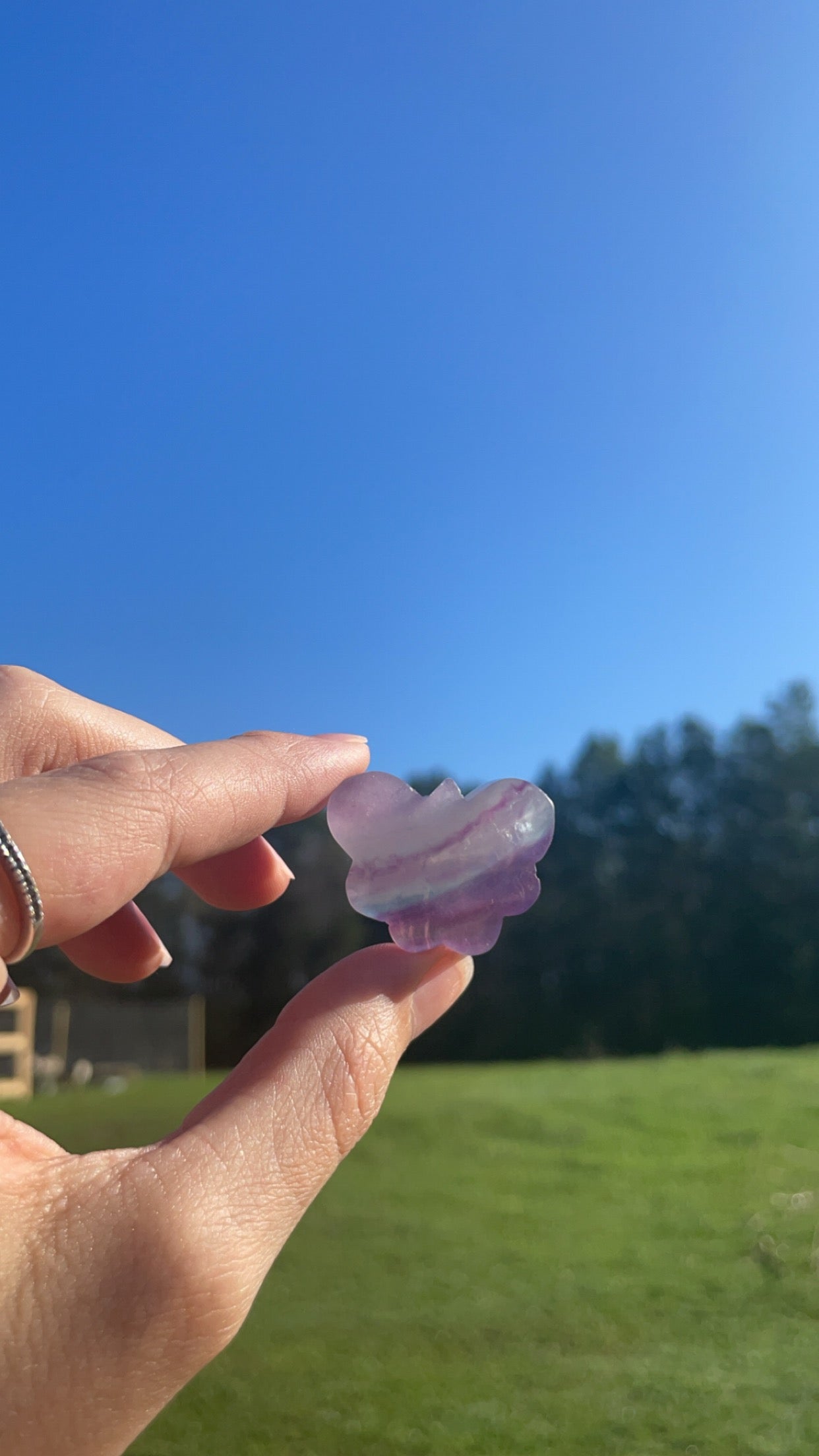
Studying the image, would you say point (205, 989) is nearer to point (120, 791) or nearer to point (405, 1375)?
point (405, 1375)

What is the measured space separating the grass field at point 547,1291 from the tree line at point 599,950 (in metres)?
5.86

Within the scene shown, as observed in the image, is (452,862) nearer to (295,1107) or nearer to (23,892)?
(295,1107)

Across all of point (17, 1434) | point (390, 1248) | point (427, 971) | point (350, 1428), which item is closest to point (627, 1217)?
point (390, 1248)

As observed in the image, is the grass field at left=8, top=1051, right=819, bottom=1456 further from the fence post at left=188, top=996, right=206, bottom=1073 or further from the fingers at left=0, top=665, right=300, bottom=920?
the fence post at left=188, top=996, right=206, bottom=1073

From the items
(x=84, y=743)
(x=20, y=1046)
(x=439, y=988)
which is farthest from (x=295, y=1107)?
(x=20, y=1046)

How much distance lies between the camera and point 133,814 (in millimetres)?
1068

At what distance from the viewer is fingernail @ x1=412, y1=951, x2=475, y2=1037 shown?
125 centimetres

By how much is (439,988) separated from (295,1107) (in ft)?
0.87

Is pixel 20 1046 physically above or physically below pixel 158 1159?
above

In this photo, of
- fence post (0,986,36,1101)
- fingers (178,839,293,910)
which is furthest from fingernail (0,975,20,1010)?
fence post (0,986,36,1101)

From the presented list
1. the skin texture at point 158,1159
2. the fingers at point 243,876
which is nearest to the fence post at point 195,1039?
the fingers at point 243,876

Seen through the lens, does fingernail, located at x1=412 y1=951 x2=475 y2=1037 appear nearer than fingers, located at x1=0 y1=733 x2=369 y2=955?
No

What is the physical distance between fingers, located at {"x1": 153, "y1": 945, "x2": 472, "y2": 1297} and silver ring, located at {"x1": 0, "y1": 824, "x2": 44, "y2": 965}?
245 mm

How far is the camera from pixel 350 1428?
2461 millimetres
